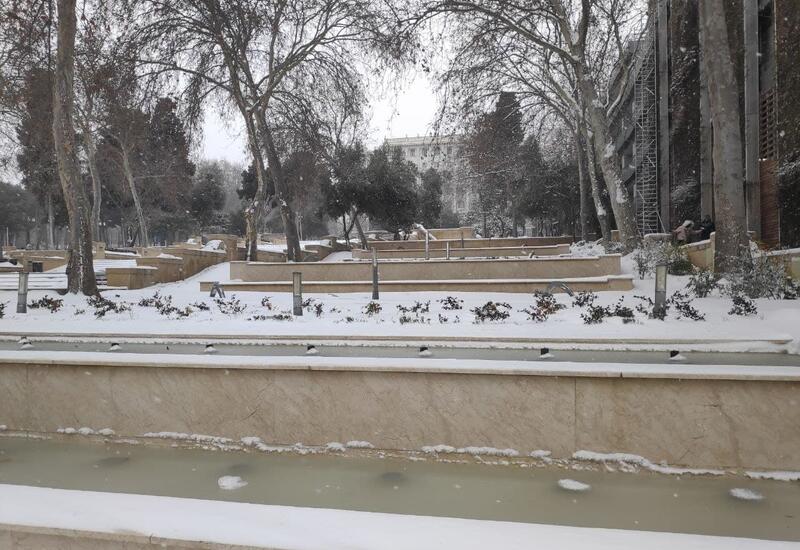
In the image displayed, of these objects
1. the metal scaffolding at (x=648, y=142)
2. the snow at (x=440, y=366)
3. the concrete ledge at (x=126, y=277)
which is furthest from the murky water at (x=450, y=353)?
the metal scaffolding at (x=648, y=142)

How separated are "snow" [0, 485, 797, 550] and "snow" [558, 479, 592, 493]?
1.72m

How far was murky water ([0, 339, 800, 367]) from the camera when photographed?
19.3 feet

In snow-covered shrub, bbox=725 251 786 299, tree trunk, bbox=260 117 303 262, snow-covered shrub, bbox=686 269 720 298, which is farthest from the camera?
tree trunk, bbox=260 117 303 262

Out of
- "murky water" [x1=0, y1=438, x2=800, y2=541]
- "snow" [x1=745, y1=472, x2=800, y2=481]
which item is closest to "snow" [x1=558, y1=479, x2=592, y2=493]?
"murky water" [x1=0, y1=438, x2=800, y2=541]

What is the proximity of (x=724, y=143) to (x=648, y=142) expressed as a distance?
16590mm

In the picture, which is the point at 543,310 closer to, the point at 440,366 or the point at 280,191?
the point at 440,366

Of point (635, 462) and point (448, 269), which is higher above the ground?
point (448, 269)

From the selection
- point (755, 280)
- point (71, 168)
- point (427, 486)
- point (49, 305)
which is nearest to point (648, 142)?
point (755, 280)

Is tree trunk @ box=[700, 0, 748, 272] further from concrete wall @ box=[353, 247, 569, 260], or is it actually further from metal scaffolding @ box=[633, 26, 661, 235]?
metal scaffolding @ box=[633, 26, 661, 235]

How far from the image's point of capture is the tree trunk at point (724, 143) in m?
10.5

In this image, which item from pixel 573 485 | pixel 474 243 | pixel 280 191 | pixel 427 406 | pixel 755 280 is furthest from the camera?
pixel 474 243

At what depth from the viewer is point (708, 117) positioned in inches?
728

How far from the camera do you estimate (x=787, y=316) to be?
298 inches

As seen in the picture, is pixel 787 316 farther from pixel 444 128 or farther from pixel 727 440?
pixel 444 128
